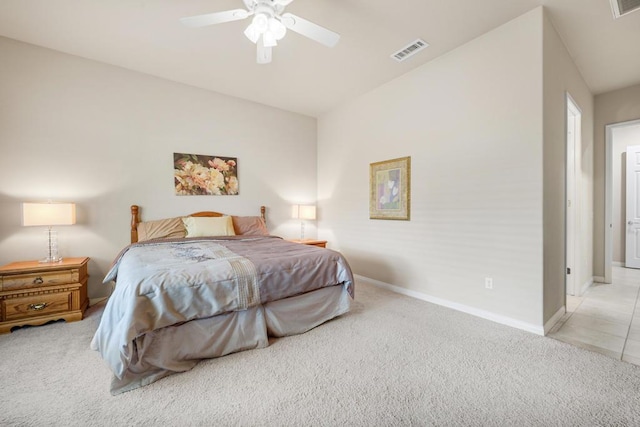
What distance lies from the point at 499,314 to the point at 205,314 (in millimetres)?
2639

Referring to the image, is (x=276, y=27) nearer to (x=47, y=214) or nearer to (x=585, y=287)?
(x=47, y=214)

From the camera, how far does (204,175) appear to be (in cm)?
399

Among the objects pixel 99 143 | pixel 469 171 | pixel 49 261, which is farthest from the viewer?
pixel 99 143

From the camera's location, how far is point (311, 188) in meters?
5.11

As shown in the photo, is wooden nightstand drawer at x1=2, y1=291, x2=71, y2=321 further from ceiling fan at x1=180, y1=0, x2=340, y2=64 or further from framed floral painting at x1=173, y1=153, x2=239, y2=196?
ceiling fan at x1=180, y1=0, x2=340, y2=64

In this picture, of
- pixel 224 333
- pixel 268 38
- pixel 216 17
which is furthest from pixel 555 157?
pixel 224 333

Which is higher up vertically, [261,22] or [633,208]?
[261,22]

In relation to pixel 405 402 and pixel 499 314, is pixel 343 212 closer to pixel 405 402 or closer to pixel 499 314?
pixel 499 314

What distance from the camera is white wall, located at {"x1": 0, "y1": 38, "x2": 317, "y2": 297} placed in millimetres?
2885

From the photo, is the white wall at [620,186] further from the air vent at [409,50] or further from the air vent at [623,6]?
the air vent at [409,50]

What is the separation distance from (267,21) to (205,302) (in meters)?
2.14

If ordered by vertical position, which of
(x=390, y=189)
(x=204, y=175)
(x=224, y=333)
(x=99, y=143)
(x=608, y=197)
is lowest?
(x=224, y=333)

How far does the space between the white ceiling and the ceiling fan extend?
1.21 feet

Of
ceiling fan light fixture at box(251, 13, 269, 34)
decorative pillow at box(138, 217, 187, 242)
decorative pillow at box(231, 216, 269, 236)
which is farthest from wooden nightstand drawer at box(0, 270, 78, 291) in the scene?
ceiling fan light fixture at box(251, 13, 269, 34)
